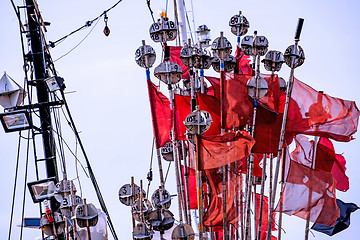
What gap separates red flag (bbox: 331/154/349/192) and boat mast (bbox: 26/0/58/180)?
5026 mm

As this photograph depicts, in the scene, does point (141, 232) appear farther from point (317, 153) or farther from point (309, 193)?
point (317, 153)

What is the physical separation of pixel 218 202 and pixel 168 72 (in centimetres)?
243

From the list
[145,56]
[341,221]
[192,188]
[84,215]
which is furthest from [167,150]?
[341,221]

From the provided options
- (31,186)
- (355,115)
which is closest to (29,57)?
(31,186)

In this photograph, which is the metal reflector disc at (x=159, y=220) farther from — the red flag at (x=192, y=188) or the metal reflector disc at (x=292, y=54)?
the red flag at (x=192, y=188)

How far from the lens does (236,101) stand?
358 inches

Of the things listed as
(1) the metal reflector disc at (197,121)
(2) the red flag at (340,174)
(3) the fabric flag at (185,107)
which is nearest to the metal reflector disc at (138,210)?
(3) the fabric flag at (185,107)

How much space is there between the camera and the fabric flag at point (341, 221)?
35.5 feet

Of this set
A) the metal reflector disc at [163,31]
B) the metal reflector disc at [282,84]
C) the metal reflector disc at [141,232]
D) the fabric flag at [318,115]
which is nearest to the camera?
the metal reflector disc at [141,232]

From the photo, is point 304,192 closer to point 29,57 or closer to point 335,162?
point 335,162

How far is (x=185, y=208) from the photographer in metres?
9.13

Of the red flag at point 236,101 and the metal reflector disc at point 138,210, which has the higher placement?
the red flag at point 236,101

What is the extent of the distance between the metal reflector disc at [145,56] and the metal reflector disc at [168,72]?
0.21 m

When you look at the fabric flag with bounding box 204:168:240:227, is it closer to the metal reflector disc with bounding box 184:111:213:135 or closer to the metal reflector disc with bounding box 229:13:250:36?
the metal reflector disc with bounding box 229:13:250:36
